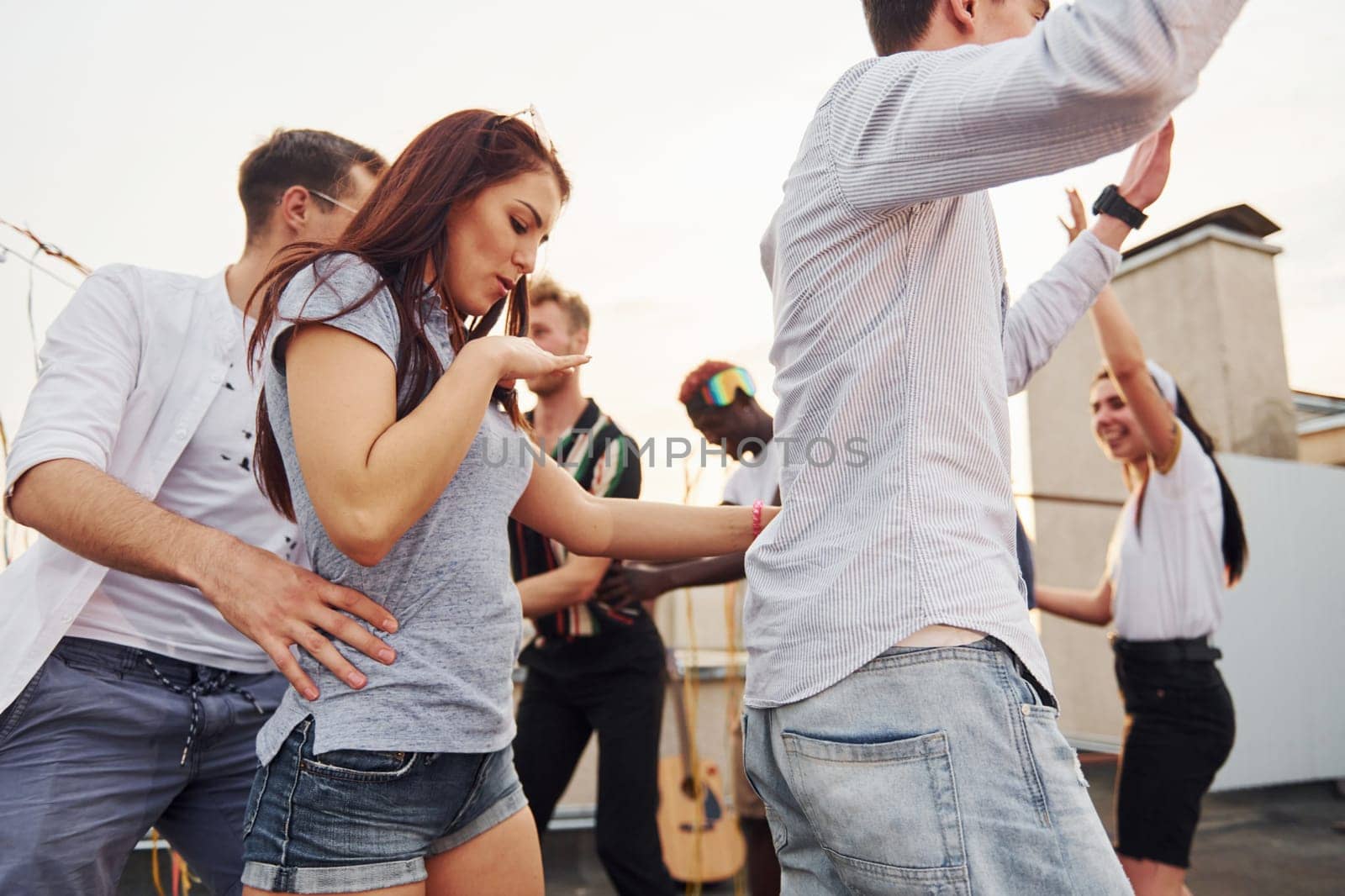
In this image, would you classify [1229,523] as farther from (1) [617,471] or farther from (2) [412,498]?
(2) [412,498]

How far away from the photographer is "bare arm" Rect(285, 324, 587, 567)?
1037 mm

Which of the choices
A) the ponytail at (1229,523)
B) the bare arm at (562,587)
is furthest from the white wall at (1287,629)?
the bare arm at (562,587)

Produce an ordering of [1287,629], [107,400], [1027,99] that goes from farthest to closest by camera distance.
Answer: [1287,629] → [107,400] → [1027,99]

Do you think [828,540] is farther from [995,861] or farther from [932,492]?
[995,861]

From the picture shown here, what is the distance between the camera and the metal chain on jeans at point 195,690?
5.12ft

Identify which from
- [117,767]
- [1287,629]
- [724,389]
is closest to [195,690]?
[117,767]

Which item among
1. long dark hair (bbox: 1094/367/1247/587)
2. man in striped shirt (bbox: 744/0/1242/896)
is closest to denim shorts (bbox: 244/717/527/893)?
man in striped shirt (bbox: 744/0/1242/896)

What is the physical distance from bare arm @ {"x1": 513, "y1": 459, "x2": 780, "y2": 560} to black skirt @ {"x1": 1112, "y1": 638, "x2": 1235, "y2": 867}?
1.81 m

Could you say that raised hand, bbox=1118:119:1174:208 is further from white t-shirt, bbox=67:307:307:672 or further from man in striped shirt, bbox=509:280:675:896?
white t-shirt, bbox=67:307:307:672

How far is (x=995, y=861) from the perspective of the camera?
2.89 feet

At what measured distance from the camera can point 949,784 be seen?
896mm

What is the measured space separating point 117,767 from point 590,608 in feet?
5.18

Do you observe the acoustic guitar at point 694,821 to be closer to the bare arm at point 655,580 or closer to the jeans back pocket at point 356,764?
the bare arm at point 655,580

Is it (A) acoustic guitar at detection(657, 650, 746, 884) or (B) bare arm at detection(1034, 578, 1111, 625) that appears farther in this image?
(A) acoustic guitar at detection(657, 650, 746, 884)
